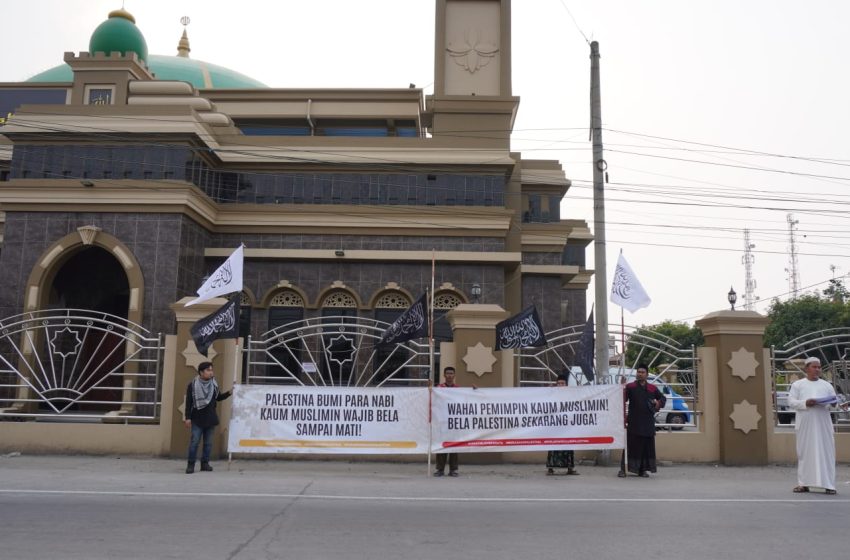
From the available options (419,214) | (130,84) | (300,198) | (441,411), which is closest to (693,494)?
(441,411)

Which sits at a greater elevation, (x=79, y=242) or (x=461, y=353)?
(x=79, y=242)

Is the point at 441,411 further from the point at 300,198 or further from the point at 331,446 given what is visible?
the point at 300,198

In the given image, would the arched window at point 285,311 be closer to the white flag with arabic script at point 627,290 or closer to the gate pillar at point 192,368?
the gate pillar at point 192,368

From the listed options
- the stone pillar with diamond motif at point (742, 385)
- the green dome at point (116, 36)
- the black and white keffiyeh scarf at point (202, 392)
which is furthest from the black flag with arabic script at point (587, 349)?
the green dome at point (116, 36)

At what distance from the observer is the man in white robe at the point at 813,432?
9953 mm

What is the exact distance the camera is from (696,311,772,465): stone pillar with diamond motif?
1306 cm

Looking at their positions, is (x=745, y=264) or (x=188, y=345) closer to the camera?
(x=188, y=345)

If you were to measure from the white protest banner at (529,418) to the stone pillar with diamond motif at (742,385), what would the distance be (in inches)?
97.4

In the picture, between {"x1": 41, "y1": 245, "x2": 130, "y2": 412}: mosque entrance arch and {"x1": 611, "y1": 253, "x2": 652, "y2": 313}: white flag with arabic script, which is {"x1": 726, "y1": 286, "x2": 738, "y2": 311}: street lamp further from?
{"x1": 41, "y1": 245, "x2": 130, "y2": 412}: mosque entrance arch

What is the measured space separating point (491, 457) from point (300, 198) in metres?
14.3

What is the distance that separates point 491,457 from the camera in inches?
507

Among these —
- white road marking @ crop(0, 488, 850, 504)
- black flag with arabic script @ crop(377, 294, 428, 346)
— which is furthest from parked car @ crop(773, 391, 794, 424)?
black flag with arabic script @ crop(377, 294, 428, 346)

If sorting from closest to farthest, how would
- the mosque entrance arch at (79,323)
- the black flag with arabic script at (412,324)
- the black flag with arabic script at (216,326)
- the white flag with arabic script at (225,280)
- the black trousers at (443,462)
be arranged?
the black trousers at (443,462)
the black flag with arabic script at (216,326)
the white flag with arabic script at (225,280)
the black flag with arabic script at (412,324)
the mosque entrance arch at (79,323)

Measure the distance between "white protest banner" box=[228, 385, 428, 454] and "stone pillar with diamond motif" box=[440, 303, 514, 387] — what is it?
1514 millimetres
